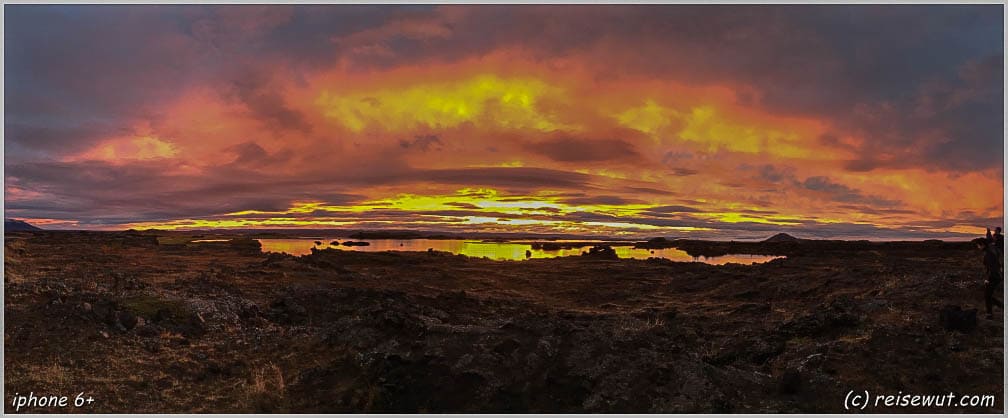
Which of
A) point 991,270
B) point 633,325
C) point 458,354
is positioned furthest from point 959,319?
point 458,354

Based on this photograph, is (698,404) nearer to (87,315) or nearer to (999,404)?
(999,404)

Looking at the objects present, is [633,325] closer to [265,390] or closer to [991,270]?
[991,270]

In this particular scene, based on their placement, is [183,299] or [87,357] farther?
[183,299]

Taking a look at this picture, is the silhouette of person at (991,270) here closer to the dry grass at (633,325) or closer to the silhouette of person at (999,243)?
the silhouette of person at (999,243)

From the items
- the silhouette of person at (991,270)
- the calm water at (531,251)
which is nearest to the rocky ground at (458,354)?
the silhouette of person at (991,270)

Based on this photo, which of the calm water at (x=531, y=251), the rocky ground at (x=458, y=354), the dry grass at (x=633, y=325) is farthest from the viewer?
the calm water at (x=531, y=251)

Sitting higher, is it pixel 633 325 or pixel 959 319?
pixel 959 319

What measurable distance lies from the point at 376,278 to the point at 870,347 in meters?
39.1

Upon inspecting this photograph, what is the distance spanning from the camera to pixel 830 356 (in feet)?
50.8

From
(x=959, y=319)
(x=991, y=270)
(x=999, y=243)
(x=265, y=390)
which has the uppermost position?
(x=999, y=243)

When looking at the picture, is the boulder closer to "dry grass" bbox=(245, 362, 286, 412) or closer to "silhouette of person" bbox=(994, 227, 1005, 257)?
"silhouette of person" bbox=(994, 227, 1005, 257)

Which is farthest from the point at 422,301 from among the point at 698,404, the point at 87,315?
the point at 698,404

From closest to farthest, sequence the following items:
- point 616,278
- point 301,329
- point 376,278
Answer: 1. point 301,329
2. point 376,278
3. point 616,278

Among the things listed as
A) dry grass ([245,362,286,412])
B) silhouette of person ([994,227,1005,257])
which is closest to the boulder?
silhouette of person ([994,227,1005,257])
